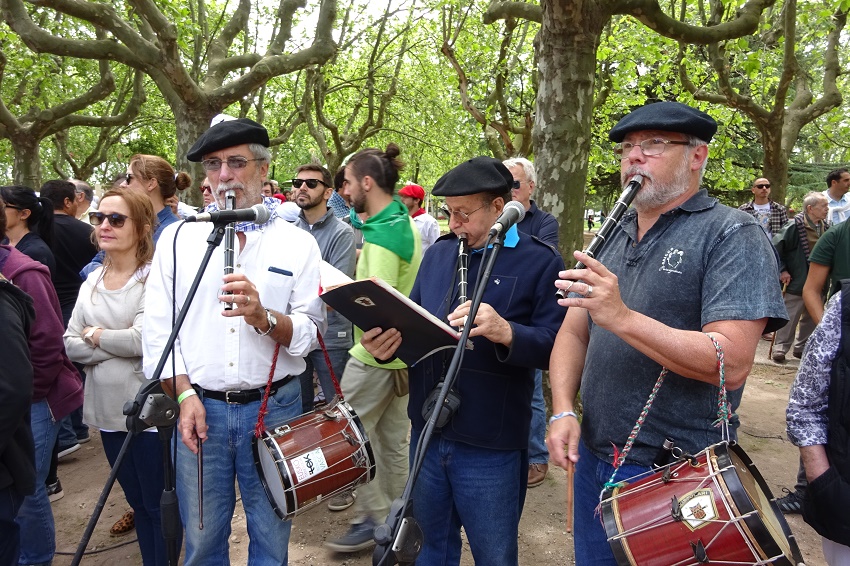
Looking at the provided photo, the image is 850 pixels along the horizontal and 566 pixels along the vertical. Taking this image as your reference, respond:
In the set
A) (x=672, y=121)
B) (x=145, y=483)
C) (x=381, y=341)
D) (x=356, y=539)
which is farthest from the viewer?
(x=356, y=539)

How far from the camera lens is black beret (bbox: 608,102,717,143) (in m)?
1.94

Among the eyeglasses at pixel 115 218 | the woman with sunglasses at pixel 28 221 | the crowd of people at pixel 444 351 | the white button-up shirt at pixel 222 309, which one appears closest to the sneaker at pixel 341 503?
the crowd of people at pixel 444 351

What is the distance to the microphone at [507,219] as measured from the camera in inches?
78.6

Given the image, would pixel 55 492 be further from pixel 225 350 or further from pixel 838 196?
pixel 838 196

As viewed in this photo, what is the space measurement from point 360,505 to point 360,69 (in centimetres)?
1571

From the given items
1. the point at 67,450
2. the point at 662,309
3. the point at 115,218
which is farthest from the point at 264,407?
the point at 67,450

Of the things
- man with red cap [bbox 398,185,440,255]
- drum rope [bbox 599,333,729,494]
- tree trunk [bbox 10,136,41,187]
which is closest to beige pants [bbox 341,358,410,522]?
drum rope [bbox 599,333,729,494]

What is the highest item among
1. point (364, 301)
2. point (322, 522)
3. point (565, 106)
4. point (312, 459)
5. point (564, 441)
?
point (565, 106)

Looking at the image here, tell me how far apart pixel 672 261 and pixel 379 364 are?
81.8 inches

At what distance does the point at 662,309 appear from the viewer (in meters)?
1.98

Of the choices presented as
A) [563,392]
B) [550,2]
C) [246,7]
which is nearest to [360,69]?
[246,7]

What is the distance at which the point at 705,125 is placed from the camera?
1957mm

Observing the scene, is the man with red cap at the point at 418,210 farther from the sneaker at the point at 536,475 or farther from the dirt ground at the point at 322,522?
the dirt ground at the point at 322,522

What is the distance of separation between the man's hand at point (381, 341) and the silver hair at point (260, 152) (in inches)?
37.4
